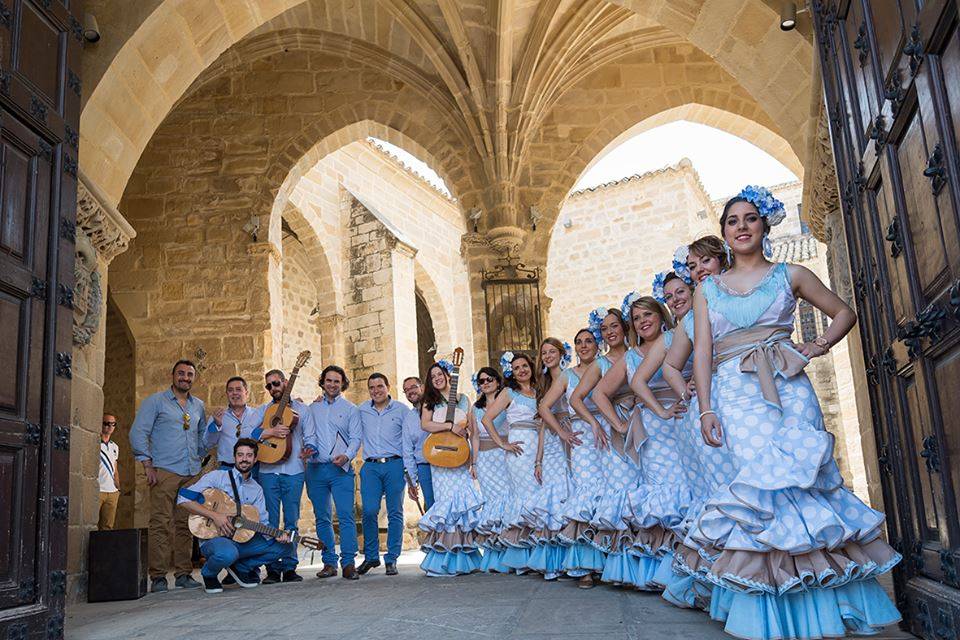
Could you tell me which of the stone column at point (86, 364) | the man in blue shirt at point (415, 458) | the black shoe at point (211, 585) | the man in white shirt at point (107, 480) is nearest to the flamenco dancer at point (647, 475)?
the man in blue shirt at point (415, 458)

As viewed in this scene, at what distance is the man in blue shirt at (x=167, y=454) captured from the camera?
6.84 metres

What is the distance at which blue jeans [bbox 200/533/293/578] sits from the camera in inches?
230

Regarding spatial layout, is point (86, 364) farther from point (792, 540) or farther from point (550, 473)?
point (792, 540)

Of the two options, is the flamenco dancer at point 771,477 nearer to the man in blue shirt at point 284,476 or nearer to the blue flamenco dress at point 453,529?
the blue flamenco dress at point 453,529

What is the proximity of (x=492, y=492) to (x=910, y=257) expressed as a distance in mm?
3993

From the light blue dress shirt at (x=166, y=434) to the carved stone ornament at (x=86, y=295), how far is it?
1.16 m

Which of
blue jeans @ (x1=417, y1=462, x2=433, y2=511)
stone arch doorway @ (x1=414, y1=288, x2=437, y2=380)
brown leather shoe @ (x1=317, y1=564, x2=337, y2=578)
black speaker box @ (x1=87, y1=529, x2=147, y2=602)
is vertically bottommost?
brown leather shoe @ (x1=317, y1=564, x2=337, y2=578)

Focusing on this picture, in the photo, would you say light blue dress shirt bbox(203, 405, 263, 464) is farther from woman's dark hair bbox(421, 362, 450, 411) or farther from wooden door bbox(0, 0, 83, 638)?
wooden door bbox(0, 0, 83, 638)

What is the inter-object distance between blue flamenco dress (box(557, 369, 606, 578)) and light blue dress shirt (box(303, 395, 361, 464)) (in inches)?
86.3

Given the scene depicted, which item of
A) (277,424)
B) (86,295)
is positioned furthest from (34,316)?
(277,424)

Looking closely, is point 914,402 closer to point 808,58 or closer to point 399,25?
point 808,58

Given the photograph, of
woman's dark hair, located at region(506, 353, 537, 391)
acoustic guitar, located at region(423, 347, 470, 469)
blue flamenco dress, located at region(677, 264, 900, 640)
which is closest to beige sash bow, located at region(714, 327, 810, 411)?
blue flamenco dress, located at region(677, 264, 900, 640)

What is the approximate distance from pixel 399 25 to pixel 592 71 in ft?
8.44

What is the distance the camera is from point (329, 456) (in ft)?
22.8
